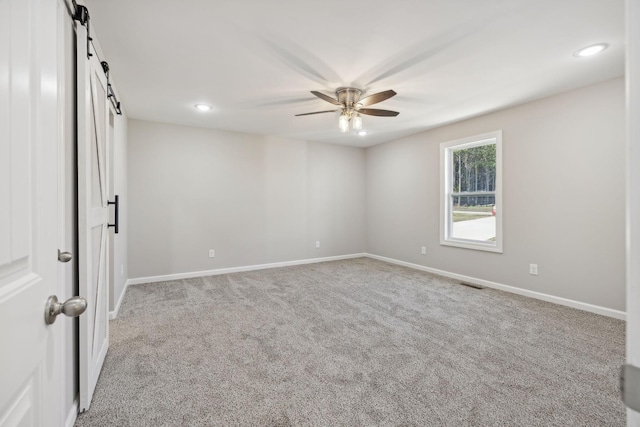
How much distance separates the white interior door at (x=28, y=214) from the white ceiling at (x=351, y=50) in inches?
61.9

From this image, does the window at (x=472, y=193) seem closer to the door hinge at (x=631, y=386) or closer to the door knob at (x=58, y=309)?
the door hinge at (x=631, y=386)

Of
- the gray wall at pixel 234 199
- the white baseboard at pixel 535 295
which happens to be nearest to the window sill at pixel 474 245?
the white baseboard at pixel 535 295

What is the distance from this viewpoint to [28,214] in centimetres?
65

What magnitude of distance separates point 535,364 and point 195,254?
14.6ft

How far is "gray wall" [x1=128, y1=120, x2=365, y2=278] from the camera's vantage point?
4.39 m

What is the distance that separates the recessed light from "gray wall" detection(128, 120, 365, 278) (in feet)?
13.4

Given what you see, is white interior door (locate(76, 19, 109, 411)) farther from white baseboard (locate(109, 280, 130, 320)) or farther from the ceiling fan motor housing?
the ceiling fan motor housing

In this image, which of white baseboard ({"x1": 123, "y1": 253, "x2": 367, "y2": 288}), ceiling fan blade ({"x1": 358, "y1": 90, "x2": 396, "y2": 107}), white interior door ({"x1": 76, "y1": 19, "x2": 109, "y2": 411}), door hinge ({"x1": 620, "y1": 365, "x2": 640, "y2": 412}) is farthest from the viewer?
white baseboard ({"x1": 123, "y1": 253, "x2": 367, "y2": 288})

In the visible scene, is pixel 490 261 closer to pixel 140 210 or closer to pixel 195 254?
pixel 195 254

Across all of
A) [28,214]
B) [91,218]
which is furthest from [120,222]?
[28,214]

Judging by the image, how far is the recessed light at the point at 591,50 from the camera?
238cm

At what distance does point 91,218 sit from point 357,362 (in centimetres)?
203

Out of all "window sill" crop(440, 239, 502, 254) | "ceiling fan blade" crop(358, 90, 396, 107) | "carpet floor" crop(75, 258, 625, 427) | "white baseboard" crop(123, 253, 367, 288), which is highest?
"ceiling fan blade" crop(358, 90, 396, 107)

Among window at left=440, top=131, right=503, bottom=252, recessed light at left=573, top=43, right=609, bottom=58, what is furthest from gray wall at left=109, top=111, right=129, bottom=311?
window at left=440, top=131, right=503, bottom=252
